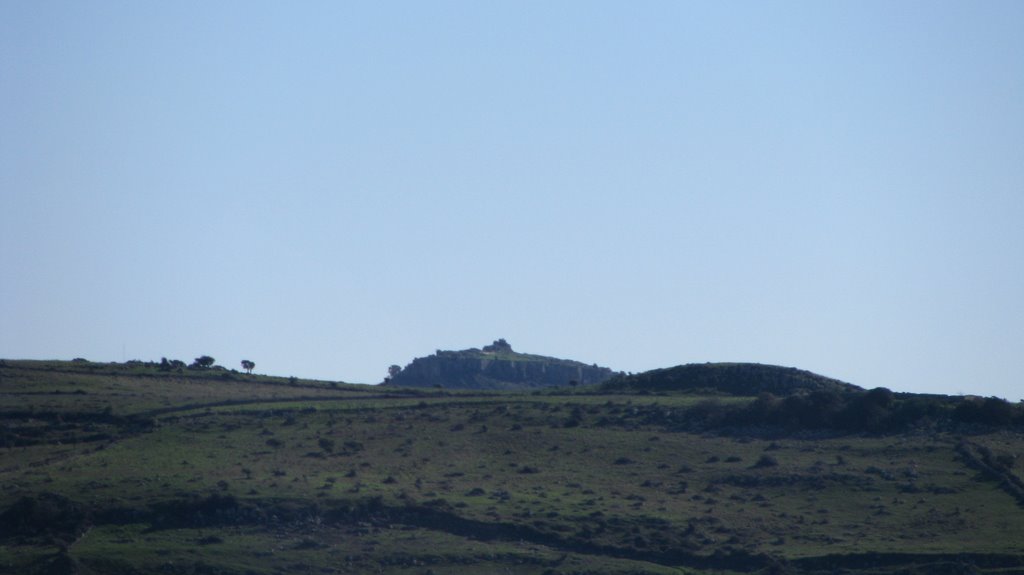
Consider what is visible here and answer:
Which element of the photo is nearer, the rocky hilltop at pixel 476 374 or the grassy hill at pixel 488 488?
the grassy hill at pixel 488 488

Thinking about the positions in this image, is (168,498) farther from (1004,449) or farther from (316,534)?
(1004,449)

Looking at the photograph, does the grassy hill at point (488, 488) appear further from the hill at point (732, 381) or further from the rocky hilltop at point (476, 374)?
the rocky hilltop at point (476, 374)

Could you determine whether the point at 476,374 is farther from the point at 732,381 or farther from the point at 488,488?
the point at 488,488

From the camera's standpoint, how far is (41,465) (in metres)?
97.2

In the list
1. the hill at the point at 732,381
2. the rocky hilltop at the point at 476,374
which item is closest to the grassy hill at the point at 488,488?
the hill at the point at 732,381

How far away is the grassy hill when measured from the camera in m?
81.8

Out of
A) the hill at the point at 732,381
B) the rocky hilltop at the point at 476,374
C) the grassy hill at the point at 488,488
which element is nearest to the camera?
the grassy hill at the point at 488,488

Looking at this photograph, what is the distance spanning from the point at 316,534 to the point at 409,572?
7185mm

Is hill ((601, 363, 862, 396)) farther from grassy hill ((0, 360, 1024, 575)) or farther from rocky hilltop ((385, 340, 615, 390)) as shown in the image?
rocky hilltop ((385, 340, 615, 390))

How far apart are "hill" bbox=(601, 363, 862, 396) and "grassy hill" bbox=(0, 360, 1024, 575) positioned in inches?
242

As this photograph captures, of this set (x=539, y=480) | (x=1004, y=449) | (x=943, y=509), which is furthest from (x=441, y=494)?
(x=1004, y=449)

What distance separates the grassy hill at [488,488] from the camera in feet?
268

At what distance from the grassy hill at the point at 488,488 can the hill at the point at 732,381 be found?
6152 millimetres

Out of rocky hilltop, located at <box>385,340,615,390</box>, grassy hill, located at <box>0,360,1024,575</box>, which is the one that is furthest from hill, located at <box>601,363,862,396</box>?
rocky hilltop, located at <box>385,340,615,390</box>
